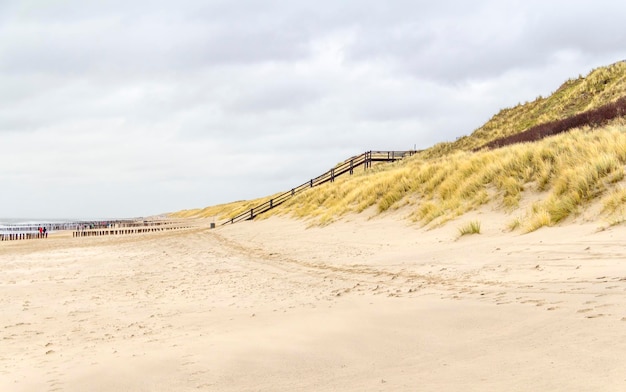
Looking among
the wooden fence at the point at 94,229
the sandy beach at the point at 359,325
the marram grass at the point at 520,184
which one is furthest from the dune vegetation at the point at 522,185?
the wooden fence at the point at 94,229

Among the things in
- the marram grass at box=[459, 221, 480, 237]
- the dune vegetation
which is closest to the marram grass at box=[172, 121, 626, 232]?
the dune vegetation

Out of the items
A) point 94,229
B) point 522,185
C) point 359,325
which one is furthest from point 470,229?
point 94,229

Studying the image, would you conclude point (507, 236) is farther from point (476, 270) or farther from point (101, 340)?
point (101, 340)

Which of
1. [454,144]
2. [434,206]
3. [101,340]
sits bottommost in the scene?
[101,340]

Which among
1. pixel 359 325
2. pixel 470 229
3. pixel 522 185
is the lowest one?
pixel 359 325

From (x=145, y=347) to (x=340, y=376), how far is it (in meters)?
2.66

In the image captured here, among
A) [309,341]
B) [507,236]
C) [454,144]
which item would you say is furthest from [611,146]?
[454,144]

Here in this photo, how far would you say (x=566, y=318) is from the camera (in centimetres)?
448

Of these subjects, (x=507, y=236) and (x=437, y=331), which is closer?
(x=437, y=331)

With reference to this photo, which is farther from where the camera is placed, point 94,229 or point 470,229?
point 94,229

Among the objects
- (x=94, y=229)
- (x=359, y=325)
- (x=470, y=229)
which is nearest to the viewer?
(x=359, y=325)

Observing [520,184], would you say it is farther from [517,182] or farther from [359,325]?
[359,325]

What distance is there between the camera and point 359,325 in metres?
5.52

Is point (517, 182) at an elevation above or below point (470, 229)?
above
